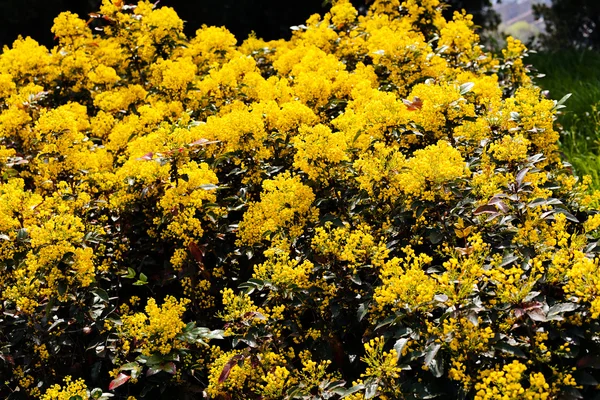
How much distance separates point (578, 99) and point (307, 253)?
13.7 feet

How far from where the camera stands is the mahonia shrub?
2043 millimetres

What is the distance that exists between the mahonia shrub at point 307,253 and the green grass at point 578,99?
1621 millimetres

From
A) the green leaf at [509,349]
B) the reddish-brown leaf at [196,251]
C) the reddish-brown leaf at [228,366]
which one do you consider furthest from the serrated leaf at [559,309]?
the reddish-brown leaf at [196,251]

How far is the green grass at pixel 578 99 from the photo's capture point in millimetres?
4758

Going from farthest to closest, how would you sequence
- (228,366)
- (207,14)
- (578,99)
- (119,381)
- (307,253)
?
(207,14) → (578,99) → (307,253) → (119,381) → (228,366)

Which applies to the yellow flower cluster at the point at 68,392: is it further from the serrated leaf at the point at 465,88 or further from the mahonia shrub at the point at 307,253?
the serrated leaf at the point at 465,88

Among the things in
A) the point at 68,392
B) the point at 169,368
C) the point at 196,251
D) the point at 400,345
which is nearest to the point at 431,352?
the point at 400,345

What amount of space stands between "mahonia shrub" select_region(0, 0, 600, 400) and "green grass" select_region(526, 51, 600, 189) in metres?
1.62

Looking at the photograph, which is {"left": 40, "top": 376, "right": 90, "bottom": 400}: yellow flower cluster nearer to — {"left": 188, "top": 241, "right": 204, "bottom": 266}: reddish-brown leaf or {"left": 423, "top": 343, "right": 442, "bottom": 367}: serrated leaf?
{"left": 188, "top": 241, "right": 204, "bottom": 266}: reddish-brown leaf

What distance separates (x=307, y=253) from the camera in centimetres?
255

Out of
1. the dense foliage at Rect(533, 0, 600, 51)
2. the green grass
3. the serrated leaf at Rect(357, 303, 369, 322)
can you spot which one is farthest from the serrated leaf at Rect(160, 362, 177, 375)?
the dense foliage at Rect(533, 0, 600, 51)

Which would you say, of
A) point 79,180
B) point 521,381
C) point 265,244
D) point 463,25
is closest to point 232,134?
point 265,244

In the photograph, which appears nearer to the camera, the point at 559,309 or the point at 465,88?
the point at 559,309

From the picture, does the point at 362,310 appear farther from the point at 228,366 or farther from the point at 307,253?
the point at 228,366
